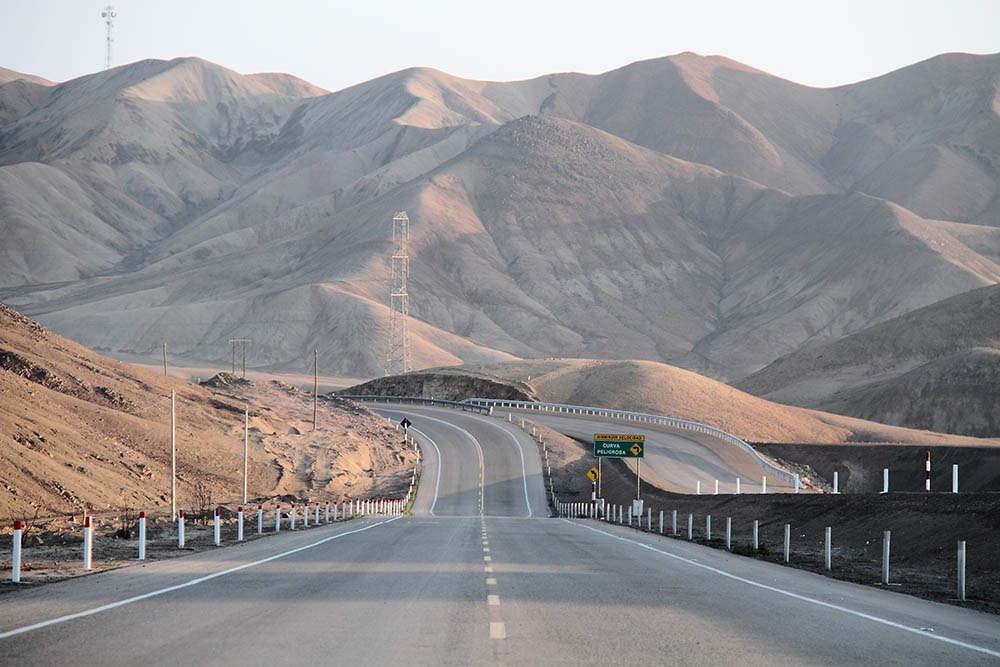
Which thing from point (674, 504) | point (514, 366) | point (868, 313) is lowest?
point (674, 504)

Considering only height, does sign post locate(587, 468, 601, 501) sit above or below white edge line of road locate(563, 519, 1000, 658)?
A: below

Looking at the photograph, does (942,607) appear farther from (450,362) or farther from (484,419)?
(450,362)

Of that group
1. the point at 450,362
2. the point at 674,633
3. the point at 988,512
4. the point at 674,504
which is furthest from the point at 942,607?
the point at 450,362

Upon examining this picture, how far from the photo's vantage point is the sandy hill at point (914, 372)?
376 feet

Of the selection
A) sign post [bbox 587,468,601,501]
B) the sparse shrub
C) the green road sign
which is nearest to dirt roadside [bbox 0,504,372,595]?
the sparse shrub

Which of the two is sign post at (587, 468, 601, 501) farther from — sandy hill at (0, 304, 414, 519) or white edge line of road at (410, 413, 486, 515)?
sandy hill at (0, 304, 414, 519)

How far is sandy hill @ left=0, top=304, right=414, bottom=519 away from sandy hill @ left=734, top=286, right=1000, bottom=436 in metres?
63.0

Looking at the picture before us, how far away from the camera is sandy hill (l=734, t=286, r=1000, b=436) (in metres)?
115

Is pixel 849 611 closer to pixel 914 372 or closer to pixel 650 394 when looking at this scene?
pixel 650 394

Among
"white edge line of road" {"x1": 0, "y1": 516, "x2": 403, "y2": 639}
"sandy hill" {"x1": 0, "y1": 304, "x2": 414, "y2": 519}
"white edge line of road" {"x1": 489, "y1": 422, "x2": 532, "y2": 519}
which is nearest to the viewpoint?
"white edge line of road" {"x1": 0, "y1": 516, "x2": 403, "y2": 639}

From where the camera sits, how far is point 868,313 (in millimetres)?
196250

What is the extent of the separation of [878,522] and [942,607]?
11.6 metres

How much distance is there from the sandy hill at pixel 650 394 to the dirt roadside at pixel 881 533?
58.8 meters

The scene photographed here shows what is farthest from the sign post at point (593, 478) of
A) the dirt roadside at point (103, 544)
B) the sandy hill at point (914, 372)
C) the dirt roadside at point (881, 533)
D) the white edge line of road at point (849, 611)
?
the sandy hill at point (914, 372)
